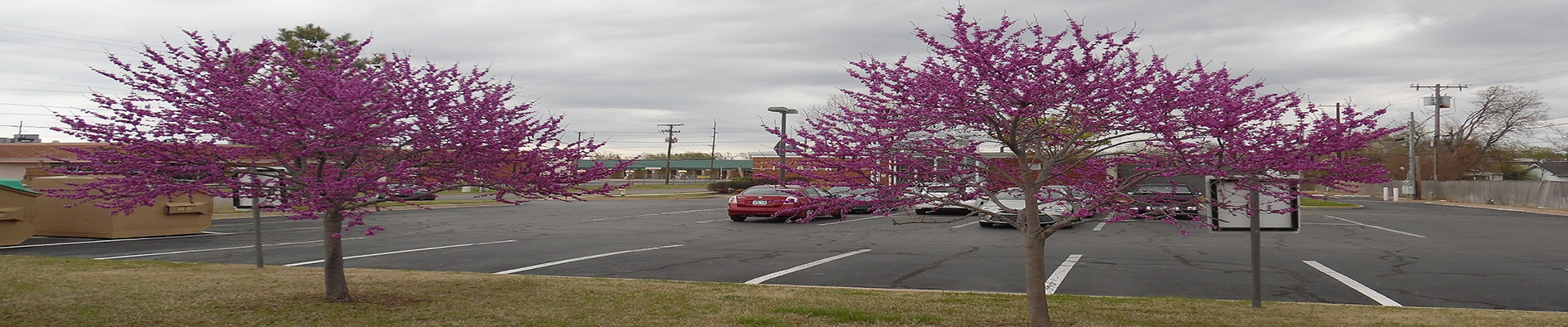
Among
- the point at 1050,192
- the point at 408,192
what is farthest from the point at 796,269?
the point at 1050,192

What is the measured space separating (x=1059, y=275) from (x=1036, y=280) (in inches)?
196

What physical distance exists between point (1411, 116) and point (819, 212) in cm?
5968

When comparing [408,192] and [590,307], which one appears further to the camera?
[590,307]

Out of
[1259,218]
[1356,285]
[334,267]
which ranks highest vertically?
[1259,218]

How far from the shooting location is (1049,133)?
236 inches

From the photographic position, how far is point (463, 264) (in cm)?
1215

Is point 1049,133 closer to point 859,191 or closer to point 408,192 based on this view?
point 859,191

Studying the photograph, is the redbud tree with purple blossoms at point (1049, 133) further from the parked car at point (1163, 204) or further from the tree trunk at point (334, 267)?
the tree trunk at point (334, 267)

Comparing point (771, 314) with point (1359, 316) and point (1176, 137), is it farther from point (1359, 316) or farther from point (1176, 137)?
point (1359, 316)

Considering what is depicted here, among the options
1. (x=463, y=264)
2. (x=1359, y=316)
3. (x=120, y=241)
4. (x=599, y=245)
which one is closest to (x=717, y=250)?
(x=599, y=245)

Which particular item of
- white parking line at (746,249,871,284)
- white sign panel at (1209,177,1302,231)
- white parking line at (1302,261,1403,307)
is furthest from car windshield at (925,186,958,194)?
white parking line at (1302,261,1403,307)

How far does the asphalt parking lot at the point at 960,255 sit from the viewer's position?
9836 mm

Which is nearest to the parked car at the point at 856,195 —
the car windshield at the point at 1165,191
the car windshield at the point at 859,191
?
the car windshield at the point at 859,191

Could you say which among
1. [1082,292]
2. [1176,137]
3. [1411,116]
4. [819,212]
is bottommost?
[1082,292]
